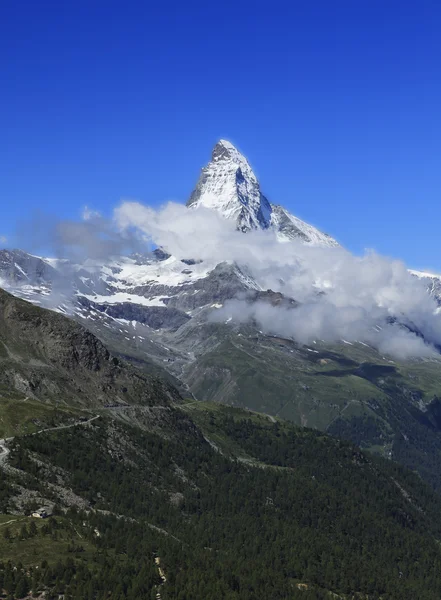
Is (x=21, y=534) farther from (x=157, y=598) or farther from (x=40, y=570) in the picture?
(x=157, y=598)

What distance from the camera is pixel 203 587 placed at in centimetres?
19988

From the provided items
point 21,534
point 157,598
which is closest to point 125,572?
point 157,598

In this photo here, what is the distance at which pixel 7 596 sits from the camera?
166m

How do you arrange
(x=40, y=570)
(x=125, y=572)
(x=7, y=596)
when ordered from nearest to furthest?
(x=7, y=596) < (x=40, y=570) < (x=125, y=572)

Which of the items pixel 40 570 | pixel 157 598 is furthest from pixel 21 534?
pixel 157 598

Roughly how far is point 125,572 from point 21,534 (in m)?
27.0

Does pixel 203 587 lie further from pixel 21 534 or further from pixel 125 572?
pixel 21 534

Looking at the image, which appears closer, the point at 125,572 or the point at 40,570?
the point at 40,570

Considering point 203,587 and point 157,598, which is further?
point 203,587

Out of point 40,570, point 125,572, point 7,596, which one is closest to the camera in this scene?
point 7,596

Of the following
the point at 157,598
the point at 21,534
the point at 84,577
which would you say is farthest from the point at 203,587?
the point at 21,534

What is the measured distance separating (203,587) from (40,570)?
1598 inches

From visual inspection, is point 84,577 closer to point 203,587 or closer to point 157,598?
point 157,598

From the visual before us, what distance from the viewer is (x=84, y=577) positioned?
182 meters
